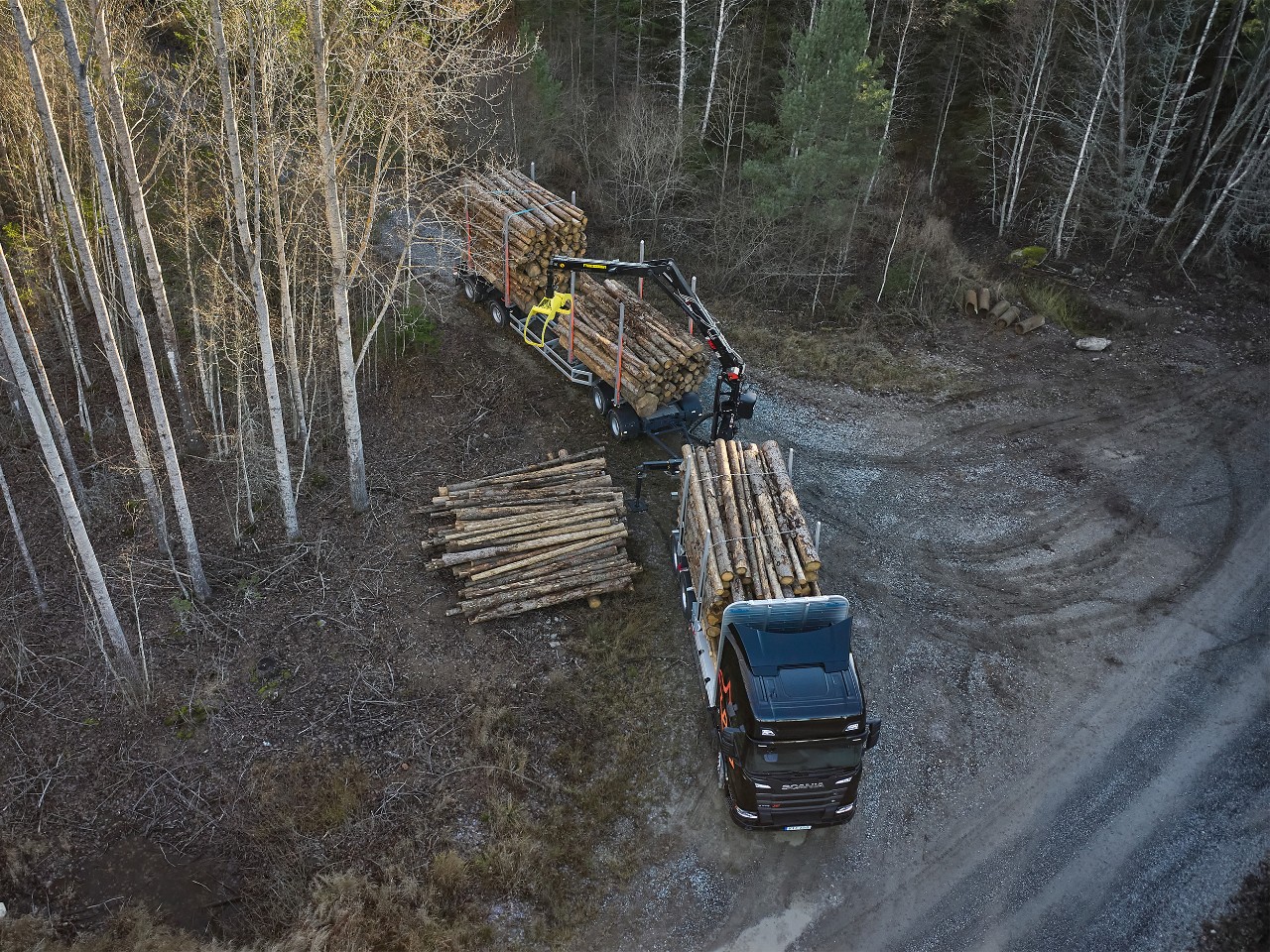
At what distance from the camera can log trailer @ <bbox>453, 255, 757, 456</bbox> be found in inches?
637

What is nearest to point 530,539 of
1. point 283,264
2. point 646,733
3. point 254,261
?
point 646,733

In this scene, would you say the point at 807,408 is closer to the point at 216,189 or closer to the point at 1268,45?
the point at 216,189

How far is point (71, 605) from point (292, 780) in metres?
5.30

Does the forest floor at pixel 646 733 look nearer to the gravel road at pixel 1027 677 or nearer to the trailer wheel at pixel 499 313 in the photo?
the gravel road at pixel 1027 677

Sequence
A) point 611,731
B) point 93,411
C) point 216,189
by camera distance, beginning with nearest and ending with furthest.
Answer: point 611,731 → point 216,189 → point 93,411

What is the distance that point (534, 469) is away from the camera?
16625mm

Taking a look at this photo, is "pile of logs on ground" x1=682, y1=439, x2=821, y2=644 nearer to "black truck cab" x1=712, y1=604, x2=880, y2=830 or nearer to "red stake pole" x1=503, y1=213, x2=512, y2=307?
"black truck cab" x1=712, y1=604, x2=880, y2=830

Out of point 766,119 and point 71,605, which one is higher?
point 766,119

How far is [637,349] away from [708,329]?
2119 mm

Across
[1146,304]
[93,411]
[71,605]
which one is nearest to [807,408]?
[1146,304]

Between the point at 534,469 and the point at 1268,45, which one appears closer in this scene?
the point at 534,469

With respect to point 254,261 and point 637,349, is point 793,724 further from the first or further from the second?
point 254,261

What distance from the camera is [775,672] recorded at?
35.1 ft

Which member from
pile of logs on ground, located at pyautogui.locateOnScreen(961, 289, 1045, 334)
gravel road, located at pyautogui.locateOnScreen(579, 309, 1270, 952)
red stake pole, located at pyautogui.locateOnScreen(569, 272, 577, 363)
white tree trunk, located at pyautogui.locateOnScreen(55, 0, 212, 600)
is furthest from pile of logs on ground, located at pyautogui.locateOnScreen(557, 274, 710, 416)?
pile of logs on ground, located at pyautogui.locateOnScreen(961, 289, 1045, 334)
